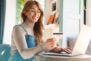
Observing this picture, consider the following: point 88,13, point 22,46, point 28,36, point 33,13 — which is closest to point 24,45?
point 22,46

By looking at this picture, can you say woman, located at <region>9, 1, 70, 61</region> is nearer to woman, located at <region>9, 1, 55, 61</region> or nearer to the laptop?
woman, located at <region>9, 1, 55, 61</region>

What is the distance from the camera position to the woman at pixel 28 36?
61.6 inches

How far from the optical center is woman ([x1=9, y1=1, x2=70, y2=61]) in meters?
1.56

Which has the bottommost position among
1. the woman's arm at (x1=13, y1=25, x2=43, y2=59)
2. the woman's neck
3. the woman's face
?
the woman's arm at (x1=13, y1=25, x2=43, y2=59)

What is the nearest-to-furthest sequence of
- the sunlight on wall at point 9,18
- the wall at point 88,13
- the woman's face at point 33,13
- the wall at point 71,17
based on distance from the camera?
1. the woman's face at point 33,13
2. the wall at point 71,17
3. the wall at point 88,13
4. the sunlight on wall at point 9,18

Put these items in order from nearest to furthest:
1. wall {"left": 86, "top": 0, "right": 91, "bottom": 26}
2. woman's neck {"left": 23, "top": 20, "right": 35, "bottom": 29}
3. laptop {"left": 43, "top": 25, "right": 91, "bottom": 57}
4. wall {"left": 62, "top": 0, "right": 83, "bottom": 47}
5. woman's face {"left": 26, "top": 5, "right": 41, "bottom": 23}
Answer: laptop {"left": 43, "top": 25, "right": 91, "bottom": 57}, woman's face {"left": 26, "top": 5, "right": 41, "bottom": 23}, woman's neck {"left": 23, "top": 20, "right": 35, "bottom": 29}, wall {"left": 62, "top": 0, "right": 83, "bottom": 47}, wall {"left": 86, "top": 0, "right": 91, "bottom": 26}

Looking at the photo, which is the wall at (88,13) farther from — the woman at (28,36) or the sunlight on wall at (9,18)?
the woman at (28,36)

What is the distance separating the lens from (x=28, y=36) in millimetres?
1811

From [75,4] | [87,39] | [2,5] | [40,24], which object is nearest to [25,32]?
[40,24]

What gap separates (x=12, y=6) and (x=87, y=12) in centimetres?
149

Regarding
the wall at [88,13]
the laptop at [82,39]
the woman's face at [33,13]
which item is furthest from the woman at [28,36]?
the wall at [88,13]

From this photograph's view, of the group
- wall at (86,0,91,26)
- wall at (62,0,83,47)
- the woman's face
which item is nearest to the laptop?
the woman's face

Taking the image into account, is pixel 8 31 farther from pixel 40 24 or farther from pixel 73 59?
pixel 73 59

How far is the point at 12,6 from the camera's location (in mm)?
4113
